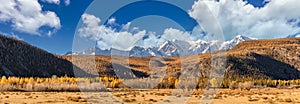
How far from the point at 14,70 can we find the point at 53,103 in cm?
12994

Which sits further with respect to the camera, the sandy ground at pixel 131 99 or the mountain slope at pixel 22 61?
the mountain slope at pixel 22 61

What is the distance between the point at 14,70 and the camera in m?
162

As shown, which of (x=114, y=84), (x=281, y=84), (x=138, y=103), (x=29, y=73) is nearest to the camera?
(x=138, y=103)

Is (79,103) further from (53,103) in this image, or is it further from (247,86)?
(247,86)

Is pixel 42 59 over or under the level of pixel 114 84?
over

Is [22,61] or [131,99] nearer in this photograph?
[131,99]

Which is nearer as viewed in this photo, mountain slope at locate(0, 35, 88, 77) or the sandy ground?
the sandy ground

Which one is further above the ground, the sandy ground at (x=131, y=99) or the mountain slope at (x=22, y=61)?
the mountain slope at (x=22, y=61)

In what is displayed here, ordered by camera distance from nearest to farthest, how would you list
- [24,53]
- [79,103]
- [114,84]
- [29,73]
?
[79,103] < [114,84] < [29,73] < [24,53]

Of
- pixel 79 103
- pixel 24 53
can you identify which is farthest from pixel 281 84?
pixel 79 103

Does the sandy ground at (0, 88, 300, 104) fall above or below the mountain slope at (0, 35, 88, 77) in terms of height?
below

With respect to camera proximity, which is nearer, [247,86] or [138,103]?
[138,103]

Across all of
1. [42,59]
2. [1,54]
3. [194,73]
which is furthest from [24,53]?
[194,73]

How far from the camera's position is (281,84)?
516ft
